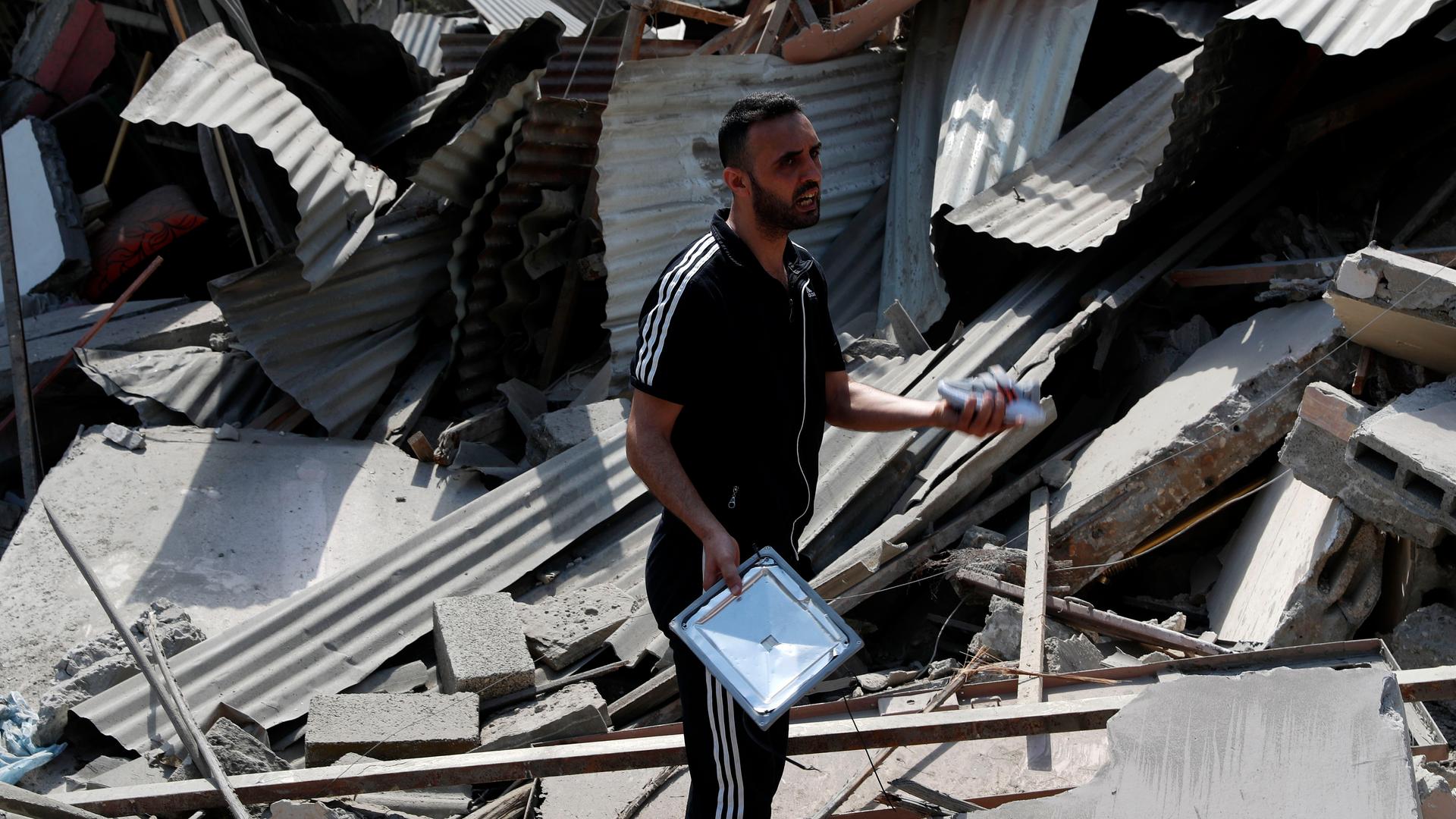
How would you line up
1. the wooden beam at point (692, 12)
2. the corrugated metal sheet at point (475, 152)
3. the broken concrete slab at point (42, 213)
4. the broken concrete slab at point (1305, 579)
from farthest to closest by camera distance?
the broken concrete slab at point (42, 213) → the wooden beam at point (692, 12) → the corrugated metal sheet at point (475, 152) → the broken concrete slab at point (1305, 579)

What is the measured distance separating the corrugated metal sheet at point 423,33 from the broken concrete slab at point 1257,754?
8.56 meters

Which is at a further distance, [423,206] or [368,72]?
[368,72]

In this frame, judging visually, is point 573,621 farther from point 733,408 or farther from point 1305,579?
point 1305,579

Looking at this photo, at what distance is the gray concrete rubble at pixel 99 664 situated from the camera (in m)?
4.09

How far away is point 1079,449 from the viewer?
15.1 feet

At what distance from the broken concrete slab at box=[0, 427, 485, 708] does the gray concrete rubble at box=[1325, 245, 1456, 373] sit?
3.67 meters

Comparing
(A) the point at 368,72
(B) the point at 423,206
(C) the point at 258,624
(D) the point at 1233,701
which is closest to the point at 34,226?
(A) the point at 368,72

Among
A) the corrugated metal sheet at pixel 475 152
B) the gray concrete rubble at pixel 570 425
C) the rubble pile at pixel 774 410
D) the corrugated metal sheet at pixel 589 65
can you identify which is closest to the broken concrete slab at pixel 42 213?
the rubble pile at pixel 774 410

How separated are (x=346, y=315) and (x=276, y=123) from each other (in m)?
1.02

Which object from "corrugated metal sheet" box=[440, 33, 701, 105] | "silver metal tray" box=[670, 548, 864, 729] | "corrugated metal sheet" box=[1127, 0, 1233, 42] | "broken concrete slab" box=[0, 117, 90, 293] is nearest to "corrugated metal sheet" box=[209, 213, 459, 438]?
"corrugated metal sheet" box=[440, 33, 701, 105]

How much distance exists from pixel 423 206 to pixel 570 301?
963 mm

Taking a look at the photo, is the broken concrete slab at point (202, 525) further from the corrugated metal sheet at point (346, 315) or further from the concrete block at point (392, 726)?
the concrete block at point (392, 726)

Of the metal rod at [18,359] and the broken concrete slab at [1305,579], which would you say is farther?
the metal rod at [18,359]

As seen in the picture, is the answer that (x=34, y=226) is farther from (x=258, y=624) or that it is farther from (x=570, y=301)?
(x=258, y=624)
